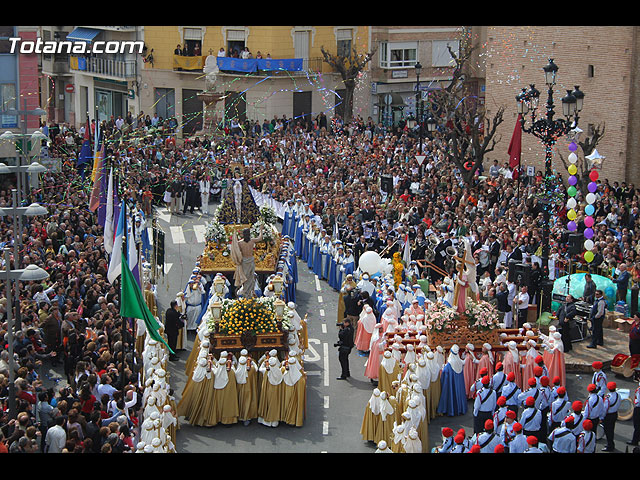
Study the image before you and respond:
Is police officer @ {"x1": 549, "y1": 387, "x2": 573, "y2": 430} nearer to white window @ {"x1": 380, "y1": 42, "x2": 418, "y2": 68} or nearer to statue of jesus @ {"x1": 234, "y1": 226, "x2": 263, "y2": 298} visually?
statue of jesus @ {"x1": 234, "y1": 226, "x2": 263, "y2": 298}

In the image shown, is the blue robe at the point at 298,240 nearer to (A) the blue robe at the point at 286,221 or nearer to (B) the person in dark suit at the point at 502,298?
(A) the blue robe at the point at 286,221

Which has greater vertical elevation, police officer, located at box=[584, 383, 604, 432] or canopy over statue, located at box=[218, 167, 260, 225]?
canopy over statue, located at box=[218, 167, 260, 225]

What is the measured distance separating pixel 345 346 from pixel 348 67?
115 feet

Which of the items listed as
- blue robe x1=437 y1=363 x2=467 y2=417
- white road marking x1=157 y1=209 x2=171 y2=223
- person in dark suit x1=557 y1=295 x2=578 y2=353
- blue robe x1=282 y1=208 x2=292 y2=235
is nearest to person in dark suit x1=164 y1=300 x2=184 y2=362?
blue robe x1=437 y1=363 x2=467 y2=417

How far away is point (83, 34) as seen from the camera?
5697 cm

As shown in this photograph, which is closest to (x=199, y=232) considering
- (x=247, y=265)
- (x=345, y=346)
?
(x=247, y=265)

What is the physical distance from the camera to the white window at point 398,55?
52906 millimetres

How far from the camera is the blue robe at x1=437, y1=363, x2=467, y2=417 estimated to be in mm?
16969

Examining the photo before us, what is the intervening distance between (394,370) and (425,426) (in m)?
2.25

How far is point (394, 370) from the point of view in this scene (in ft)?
56.0

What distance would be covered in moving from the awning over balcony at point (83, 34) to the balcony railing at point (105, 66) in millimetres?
1391

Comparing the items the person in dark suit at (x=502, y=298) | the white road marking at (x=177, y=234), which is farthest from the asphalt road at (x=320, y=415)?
the white road marking at (x=177, y=234)

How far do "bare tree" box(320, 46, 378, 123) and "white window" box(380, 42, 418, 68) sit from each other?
4.49ft
